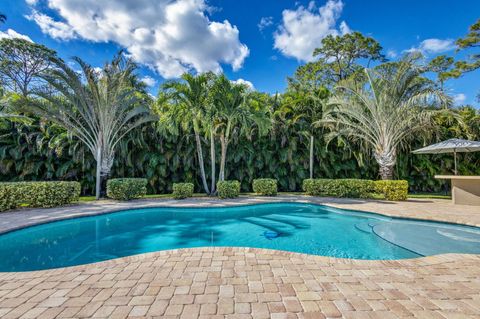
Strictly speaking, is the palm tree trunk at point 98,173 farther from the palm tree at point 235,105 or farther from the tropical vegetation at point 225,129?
the palm tree at point 235,105

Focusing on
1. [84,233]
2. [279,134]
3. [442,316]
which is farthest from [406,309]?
[279,134]

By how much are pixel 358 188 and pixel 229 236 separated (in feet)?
26.6

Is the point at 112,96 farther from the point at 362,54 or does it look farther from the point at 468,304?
the point at 362,54

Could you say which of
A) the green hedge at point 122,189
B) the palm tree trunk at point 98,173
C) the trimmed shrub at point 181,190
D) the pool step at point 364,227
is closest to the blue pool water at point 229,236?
the pool step at point 364,227

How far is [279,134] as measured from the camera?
14.2 metres

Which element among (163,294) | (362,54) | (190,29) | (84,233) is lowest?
(84,233)

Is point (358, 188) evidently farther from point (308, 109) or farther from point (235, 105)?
point (235, 105)

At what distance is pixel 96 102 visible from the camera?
10906mm

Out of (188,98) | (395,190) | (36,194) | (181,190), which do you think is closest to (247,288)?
(181,190)

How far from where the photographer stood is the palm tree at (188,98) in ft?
36.6

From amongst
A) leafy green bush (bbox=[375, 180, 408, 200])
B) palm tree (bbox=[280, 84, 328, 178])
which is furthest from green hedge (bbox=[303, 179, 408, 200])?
palm tree (bbox=[280, 84, 328, 178])

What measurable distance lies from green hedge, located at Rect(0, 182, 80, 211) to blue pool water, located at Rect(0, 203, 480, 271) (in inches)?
110

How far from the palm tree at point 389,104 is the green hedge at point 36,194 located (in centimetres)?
1267

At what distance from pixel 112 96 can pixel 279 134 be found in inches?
367
